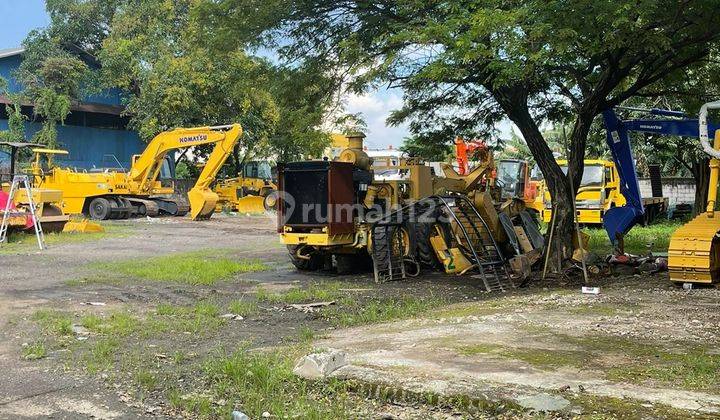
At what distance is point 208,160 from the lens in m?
25.0

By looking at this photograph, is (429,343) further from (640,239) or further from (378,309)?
(640,239)

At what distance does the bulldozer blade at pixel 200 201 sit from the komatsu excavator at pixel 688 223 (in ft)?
48.9

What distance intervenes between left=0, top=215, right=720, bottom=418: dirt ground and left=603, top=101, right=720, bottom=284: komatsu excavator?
14.7 inches

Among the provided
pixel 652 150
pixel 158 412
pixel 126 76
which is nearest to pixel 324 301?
pixel 158 412

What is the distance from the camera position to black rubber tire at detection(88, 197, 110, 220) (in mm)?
25906

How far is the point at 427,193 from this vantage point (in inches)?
517

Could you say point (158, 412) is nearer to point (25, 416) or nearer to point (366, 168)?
point (25, 416)

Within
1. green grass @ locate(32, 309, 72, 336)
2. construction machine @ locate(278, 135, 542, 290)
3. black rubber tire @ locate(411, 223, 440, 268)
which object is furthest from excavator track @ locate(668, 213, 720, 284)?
green grass @ locate(32, 309, 72, 336)

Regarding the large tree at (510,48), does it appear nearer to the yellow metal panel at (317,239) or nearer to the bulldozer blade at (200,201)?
the yellow metal panel at (317,239)

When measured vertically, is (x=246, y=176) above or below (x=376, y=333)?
above

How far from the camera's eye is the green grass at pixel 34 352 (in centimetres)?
661

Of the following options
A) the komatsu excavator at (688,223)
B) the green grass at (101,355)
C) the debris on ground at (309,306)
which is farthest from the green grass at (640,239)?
the green grass at (101,355)

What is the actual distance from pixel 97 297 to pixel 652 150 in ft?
78.8

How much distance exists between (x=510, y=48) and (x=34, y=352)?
20.3ft
